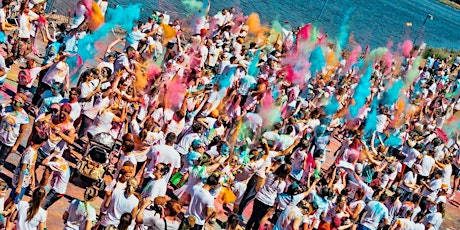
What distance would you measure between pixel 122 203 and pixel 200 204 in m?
1.22

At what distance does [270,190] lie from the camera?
10.9m

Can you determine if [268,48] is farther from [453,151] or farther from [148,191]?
[148,191]

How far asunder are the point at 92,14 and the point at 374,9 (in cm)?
8060

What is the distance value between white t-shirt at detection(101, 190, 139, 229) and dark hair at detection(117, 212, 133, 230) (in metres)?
0.45

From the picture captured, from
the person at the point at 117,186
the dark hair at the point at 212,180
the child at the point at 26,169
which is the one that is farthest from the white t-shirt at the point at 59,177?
the dark hair at the point at 212,180

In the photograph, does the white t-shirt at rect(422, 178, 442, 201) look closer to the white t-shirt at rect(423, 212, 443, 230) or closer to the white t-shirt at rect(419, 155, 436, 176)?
the white t-shirt at rect(419, 155, 436, 176)

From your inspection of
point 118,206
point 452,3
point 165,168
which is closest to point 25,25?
point 165,168

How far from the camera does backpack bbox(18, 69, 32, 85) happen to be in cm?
1217

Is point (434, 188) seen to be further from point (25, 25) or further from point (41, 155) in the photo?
point (25, 25)

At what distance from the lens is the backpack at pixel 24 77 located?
12172 millimetres

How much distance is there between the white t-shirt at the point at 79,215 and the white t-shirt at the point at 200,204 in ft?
5.30

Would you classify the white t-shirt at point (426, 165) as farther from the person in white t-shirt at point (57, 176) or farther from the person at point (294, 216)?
the person in white t-shirt at point (57, 176)

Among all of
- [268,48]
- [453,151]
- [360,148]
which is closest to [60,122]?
[360,148]

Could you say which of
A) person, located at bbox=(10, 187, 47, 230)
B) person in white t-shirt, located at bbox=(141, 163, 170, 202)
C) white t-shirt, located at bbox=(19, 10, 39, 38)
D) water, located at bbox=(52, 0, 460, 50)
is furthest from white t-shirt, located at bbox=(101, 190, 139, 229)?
water, located at bbox=(52, 0, 460, 50)
